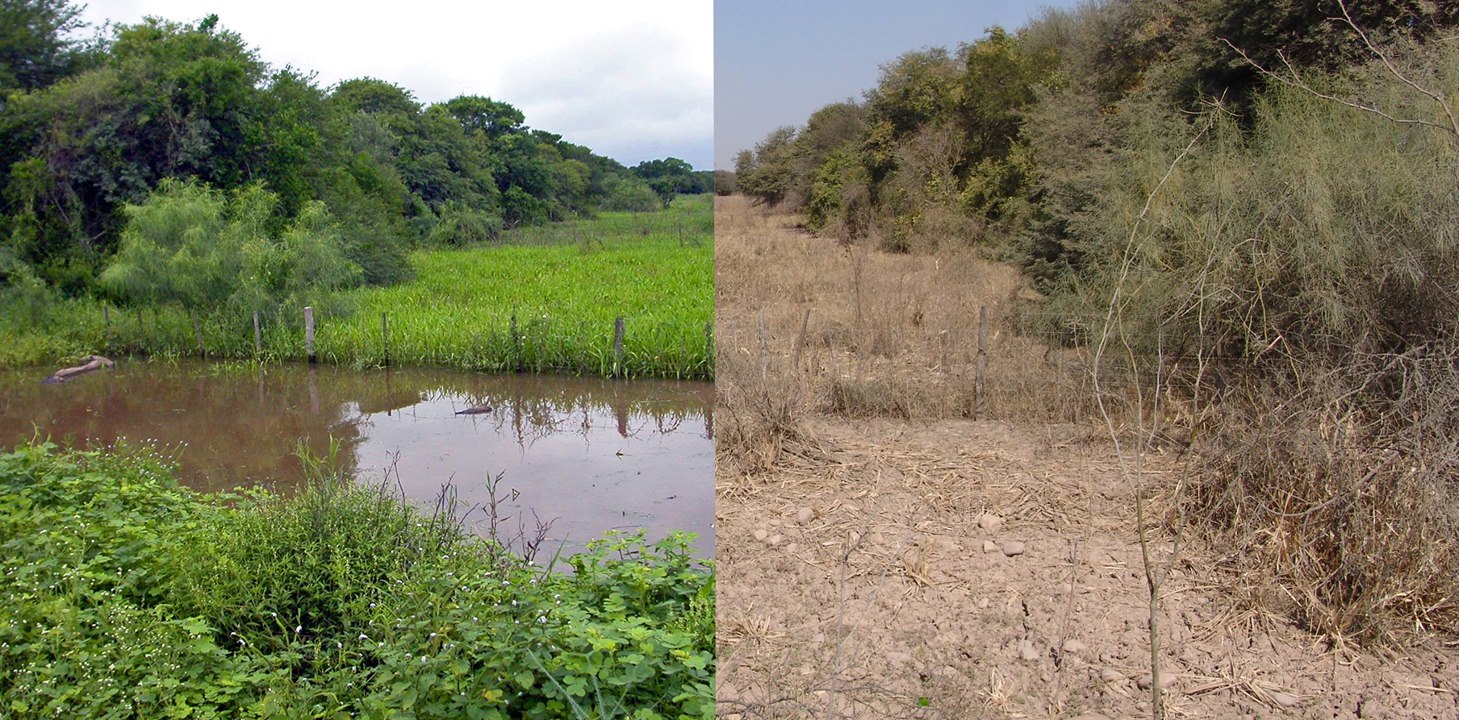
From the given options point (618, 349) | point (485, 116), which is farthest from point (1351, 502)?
point (485, 116)

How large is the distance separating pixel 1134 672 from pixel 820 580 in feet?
2.99

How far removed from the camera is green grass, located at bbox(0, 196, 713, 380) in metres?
9.10

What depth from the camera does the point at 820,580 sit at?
3.12 meters

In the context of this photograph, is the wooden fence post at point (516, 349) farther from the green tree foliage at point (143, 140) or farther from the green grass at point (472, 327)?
the green tree foliage at point (143, 140)

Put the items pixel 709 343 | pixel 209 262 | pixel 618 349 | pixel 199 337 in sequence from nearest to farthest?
1. pixel 709 343
2. pixel 618 349
3. pixel 209 262
4. pixel 199 337

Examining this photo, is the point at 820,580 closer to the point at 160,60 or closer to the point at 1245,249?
the point at 1245,249

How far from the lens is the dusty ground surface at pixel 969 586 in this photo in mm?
2525

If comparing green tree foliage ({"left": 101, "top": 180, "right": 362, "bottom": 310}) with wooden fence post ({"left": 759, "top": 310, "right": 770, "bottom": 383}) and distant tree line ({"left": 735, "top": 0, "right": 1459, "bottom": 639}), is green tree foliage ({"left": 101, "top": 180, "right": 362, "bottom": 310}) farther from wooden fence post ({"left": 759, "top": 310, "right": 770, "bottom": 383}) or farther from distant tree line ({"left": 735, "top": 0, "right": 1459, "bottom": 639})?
wooden fence post ({"left": 759, "top": 310, "right": 770, "bottom": 383})

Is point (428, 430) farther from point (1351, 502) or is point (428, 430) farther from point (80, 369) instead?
point (1351, 502)

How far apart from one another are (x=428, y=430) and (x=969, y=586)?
5213 mm

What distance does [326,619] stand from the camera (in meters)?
3.05

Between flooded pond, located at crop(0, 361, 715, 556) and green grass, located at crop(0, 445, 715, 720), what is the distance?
1023 mm

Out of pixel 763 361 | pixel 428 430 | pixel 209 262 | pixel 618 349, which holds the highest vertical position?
pixel 209 262

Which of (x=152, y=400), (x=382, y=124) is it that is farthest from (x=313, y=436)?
(x=382, y=124)
